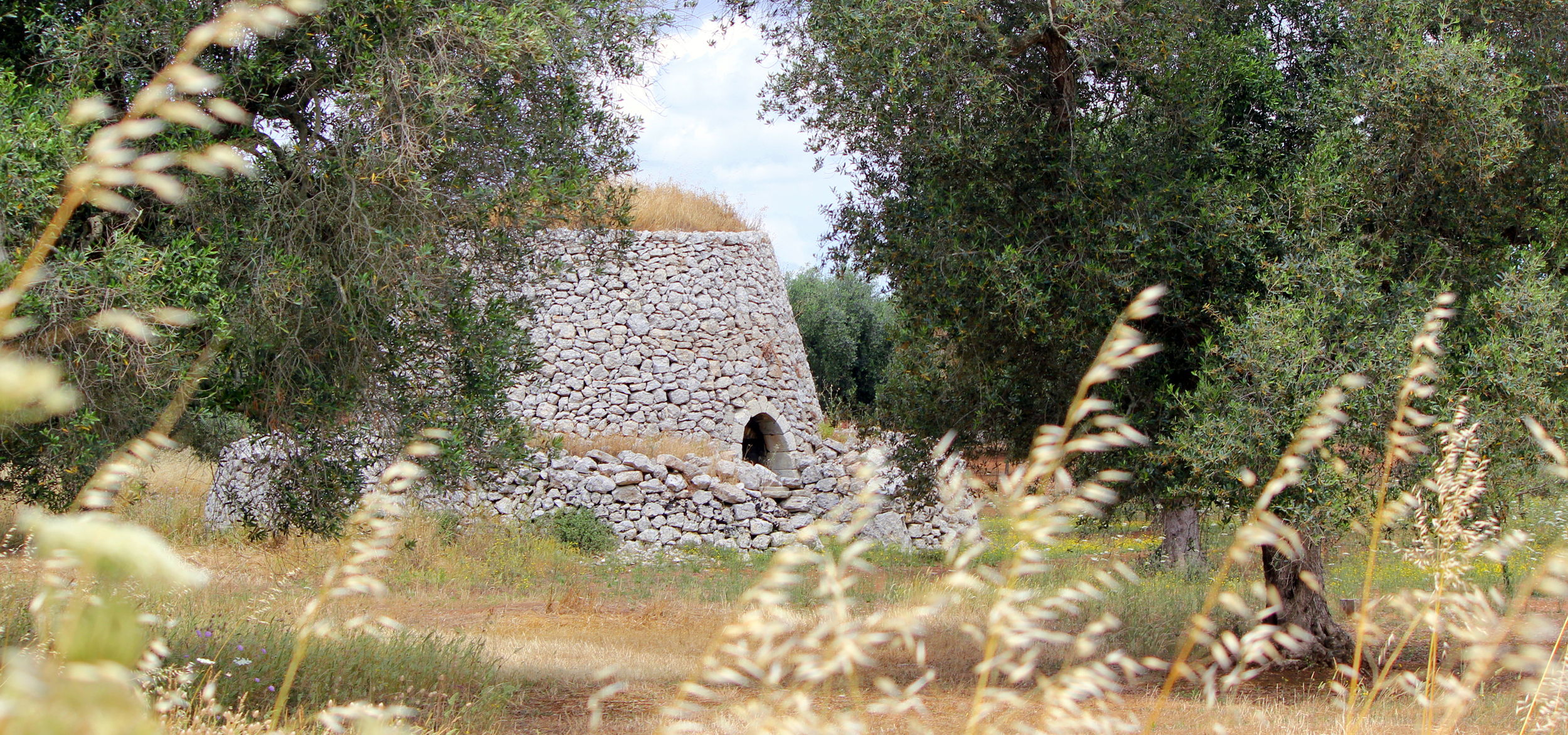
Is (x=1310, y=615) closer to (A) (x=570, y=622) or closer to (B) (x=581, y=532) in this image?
(A) (x=570, y=622)

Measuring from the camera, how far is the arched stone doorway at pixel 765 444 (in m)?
21.5

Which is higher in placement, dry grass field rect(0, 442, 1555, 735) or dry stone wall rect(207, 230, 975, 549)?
dry stone wall rect(207, 230, 975, 549)

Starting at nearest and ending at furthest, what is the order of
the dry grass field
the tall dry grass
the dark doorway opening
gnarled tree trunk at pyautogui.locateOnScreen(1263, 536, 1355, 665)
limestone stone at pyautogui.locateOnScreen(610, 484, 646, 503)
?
the tall dry grass → the dry grass field → gnarled tree trunk at pyautogui.locateOnScreen(1263, 536, 1355, 665) → limestone stone at pyautogui.locateOnScreen(610, 484, 646, 503) → the dark doorway opening

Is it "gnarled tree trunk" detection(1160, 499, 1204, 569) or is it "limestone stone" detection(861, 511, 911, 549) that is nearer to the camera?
"gnarled tree trunk" detection(1160, 499, 1204, 569)

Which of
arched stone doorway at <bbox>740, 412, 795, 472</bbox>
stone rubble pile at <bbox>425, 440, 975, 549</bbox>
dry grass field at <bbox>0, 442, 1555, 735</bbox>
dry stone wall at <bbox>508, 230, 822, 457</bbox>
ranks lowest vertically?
dry grass field at <bbox>0, 442, 1555, 735</bbox>

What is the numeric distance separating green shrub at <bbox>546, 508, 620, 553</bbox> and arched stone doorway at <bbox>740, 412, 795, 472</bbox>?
4137 mm

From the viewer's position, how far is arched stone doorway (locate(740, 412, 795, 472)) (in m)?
21.5

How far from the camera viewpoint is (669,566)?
16.8 metres

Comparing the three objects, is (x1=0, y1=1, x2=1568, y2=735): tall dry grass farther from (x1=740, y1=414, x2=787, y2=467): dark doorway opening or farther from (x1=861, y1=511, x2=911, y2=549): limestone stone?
(x1=740, y1=414, x2=787, y2=467): dark doorway opening

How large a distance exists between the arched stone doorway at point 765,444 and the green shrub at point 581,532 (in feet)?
13.6

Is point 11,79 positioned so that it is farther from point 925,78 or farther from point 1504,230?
point 1504,230

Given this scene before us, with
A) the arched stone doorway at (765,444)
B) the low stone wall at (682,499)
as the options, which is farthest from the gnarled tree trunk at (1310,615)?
the arched stone doorway at (765,444)

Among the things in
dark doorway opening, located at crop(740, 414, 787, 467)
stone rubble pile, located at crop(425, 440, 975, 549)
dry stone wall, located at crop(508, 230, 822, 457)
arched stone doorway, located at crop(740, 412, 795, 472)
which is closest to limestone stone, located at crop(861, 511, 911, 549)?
stone rubble pile, located at crop(425, 440, 975, 549)

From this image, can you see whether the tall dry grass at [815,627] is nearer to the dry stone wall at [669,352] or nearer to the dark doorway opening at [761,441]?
the dry stone wall at [669,352]
